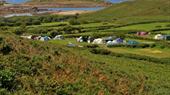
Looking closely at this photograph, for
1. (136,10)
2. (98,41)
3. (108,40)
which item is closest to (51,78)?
(108,40)

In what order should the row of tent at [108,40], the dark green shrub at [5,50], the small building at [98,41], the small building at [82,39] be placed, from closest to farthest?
the dark green shrub at [5,50] → the row of tent at [108,40] → the small building at [98,41] → the small building at [82,39]

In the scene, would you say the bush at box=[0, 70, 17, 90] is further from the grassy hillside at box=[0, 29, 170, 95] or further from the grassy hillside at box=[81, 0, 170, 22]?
the grassy hillside at box=[81, 0, 170, 22]

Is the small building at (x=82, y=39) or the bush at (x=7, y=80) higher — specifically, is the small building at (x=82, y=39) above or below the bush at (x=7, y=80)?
below

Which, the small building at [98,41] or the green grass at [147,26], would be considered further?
the green grass at [147,26]

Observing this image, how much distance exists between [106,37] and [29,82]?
75283 mm

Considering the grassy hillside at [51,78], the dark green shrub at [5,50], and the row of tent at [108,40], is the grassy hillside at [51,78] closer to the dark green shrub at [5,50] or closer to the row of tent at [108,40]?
the dark green shrub at [5,50]

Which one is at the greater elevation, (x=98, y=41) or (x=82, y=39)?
(x=82, y=39)

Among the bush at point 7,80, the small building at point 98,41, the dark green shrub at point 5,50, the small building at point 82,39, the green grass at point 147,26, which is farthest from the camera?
the green grass at point 147,26

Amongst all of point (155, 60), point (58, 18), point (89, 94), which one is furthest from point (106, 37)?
point (89, 94)

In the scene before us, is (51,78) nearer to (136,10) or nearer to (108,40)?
(108,40)

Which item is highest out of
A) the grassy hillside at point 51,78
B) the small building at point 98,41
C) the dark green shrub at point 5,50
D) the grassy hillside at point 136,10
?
the dark green shrub at point 5,50

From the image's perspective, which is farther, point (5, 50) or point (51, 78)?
point (5, 50)

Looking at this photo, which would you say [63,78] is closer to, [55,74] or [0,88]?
[55,74]

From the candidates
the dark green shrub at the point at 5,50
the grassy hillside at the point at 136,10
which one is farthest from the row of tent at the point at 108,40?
the grassy hillside at the point at 136,10
